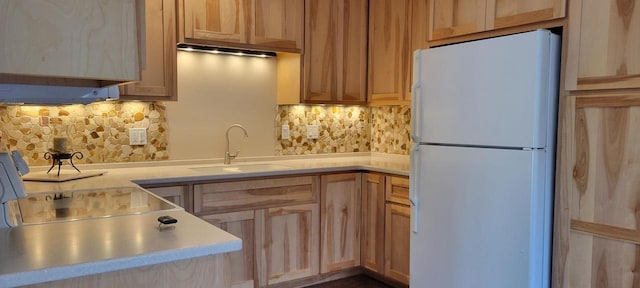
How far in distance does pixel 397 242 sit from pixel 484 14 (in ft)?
5.04

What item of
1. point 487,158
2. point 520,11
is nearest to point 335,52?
point 520,11

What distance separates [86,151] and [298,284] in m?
1.64

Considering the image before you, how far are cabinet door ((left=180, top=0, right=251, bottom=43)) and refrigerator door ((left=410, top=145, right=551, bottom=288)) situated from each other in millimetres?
1443

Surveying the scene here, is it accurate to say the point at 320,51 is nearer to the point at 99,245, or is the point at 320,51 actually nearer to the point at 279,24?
the point at 279,24

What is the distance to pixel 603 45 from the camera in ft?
6.34

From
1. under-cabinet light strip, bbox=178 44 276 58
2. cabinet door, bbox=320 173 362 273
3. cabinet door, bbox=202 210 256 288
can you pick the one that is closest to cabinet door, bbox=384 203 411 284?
cabinet door, bbox=320 173 362 273

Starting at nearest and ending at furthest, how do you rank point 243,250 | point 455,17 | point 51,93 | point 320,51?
point 51,93 < point 455,17 < point 243,250 < point 320,51

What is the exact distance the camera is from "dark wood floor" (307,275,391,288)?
3227 millimetres

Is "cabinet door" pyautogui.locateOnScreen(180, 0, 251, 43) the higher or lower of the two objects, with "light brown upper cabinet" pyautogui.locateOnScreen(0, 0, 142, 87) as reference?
higher

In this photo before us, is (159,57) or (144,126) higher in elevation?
(159,57)

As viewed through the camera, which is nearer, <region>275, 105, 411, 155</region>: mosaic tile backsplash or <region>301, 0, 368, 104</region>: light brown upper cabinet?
<region>301, 0, 368, 104</region>: light brown upper cabinet

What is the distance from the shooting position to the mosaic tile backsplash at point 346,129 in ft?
12.0

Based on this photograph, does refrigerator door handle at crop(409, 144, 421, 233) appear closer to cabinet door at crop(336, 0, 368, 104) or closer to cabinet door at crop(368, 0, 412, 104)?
cabinet door at crop(368, 0, 412, 104)

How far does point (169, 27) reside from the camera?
9.24 feet
